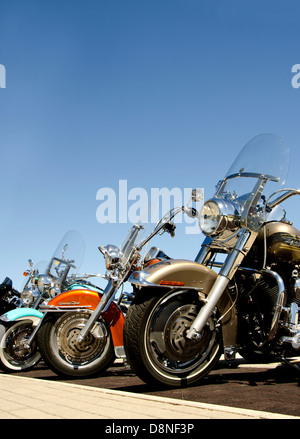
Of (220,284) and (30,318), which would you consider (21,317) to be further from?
(220,284)

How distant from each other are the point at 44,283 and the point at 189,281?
5147 millimetres

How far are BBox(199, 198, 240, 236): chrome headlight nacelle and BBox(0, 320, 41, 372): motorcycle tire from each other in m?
4.34

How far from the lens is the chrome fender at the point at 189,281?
13.0 feet

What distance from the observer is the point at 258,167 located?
15.4 ft

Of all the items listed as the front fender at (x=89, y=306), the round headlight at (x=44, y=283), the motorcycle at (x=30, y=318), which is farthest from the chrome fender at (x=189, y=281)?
the round headlight at (x=44, y=283)

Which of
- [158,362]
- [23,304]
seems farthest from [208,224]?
[23,304]

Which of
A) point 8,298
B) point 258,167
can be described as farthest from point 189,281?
point 8,298

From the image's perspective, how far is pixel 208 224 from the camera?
430 cm

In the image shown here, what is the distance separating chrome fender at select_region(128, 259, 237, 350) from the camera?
3.95 metres

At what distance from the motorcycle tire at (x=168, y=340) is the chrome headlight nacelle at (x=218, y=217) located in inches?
24.0

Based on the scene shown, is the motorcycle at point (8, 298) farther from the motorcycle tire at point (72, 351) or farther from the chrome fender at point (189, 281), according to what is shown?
the chrome fender at point (189, 281)
